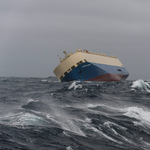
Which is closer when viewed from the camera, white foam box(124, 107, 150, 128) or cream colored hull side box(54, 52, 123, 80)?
white foam box(124, 107, 150, 128)

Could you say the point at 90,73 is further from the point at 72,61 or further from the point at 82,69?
the point at 72,61

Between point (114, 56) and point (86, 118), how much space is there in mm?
62804

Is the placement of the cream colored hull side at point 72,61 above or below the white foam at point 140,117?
above

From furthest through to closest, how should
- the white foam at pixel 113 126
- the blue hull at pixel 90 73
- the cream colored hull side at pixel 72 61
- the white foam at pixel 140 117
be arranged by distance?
the cream colored hull side at pixel 72 61
the blue hull at pixel 90 73
the white foam at pixel 140 117
the white foam at pixel 113 126

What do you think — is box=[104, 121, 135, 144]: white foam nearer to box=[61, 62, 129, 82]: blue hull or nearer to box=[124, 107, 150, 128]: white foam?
box=[124, 107, 150, 128]: white foam

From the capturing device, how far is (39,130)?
8711 millimetres

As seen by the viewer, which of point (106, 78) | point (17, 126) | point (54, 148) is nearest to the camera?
point (54, 148)

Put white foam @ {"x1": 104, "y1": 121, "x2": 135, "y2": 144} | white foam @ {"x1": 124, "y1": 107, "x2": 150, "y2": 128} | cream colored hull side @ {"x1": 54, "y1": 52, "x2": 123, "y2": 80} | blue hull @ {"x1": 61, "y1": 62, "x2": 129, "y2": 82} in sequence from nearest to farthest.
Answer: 1. white foam @ {"x1": 104, "y1": 121, "x2": 135, "y2": 144}
2. white foam @ {"x1": 124, "y1": 107, "x2": 150, "y2": 128}
3. blue hull @ {"x1": 61, "y1": 62, "x2": 129, "y2": 82}
4. cream colored hull side @ {"x1": 54, "y1": 52, "x2": 123, "y2": 80}

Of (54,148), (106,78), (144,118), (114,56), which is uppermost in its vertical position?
(114,56)

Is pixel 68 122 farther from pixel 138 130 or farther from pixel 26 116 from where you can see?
pixel 138 130

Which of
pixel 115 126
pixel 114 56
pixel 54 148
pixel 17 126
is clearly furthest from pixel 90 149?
pixel 114 56

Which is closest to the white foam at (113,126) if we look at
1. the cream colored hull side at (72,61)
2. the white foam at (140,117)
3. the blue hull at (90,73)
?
the white foam at (140,117)

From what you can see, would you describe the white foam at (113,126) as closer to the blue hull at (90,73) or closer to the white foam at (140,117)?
the white foam at (140,117)

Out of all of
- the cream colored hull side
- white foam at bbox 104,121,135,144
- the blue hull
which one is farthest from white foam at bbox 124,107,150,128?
the cream colored hull side
